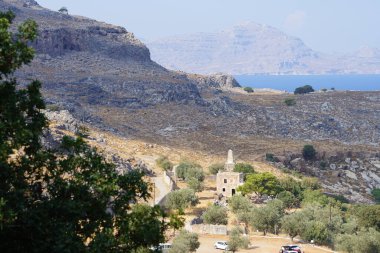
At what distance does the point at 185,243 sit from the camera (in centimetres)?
3161

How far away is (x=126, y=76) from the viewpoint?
325 feet

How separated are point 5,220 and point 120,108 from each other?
80.7 meters

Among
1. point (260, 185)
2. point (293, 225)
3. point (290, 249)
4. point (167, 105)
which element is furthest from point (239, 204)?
point (167, 105)

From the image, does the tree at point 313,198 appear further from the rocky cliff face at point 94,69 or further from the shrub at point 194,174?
the rocky cliff face at point 94,69

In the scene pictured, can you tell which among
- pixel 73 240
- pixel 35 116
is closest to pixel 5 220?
pixel 73 240

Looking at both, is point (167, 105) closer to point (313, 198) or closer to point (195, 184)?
point (195, 184)

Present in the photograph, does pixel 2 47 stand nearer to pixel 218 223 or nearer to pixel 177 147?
pixel 218 223

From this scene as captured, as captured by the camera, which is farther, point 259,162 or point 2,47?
point 259,162

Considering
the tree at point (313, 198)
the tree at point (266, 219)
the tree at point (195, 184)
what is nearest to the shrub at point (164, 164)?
the tree at point (195, 184)

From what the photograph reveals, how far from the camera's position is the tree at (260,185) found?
163 ft

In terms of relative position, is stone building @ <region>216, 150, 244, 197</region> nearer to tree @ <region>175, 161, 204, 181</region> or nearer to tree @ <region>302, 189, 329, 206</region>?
tree @ <region>175, 161, 204, 181</region>

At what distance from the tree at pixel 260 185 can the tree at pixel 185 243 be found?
16.7 m

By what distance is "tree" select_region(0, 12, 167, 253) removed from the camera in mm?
10375

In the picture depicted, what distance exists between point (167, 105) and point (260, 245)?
193 feet
